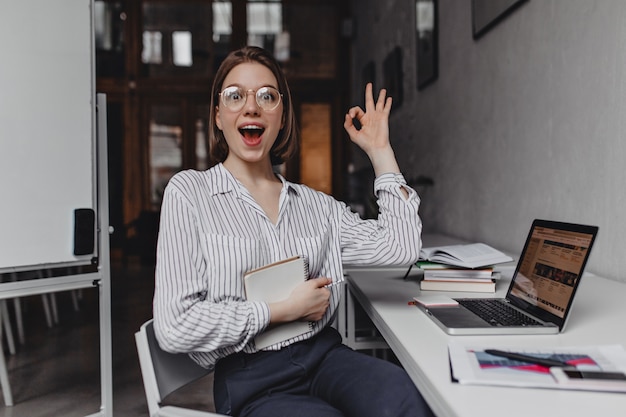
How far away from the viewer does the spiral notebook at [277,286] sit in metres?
1.25

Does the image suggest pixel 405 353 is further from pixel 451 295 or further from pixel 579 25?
pixel 579 25

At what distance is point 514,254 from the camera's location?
2.44m

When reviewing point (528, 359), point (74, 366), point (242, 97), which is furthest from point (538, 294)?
point (74, 366)

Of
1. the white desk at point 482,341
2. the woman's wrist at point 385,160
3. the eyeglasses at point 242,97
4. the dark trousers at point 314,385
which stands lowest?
the dark trousers at point 314,385

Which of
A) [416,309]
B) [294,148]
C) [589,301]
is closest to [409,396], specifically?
[416,309]

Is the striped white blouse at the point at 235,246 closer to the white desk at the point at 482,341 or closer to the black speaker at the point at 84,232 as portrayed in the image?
the white desk at the point at 482,341

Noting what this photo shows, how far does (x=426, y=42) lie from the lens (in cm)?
404

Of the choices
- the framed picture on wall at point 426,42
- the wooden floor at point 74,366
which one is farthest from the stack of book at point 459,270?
the framed picture on wall at point 426,42

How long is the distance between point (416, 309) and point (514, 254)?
1.16m

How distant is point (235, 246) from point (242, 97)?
0.38 metres

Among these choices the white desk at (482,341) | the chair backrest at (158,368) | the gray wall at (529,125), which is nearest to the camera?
the white desk at (482,341)

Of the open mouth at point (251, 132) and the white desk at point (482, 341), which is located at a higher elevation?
the open mouth at point (251, 132)

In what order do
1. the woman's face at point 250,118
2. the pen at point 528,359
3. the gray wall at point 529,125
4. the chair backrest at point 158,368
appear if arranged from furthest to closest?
the gray wall at point 529,125, the woman's face at point 250,118, the chair backrest at point 158,368, the pen at point 528,359

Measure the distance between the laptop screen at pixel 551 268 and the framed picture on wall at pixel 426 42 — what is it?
251 centimetres
